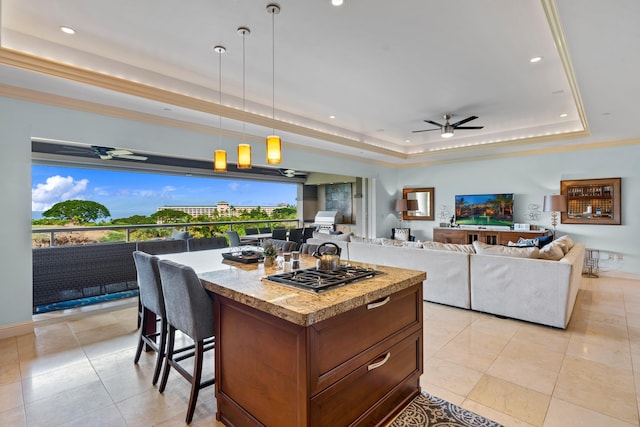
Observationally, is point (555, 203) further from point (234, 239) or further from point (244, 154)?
point (234, 239)

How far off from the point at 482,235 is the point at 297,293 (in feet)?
21.3

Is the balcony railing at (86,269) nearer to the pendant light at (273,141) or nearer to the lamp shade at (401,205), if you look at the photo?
the pendant light at (273,141)

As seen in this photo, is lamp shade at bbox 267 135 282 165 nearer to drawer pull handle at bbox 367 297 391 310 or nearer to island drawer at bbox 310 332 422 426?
drawer pull handle at bbox 367 297 391 310

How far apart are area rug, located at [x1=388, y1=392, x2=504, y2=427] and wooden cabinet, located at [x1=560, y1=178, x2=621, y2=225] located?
5.88m

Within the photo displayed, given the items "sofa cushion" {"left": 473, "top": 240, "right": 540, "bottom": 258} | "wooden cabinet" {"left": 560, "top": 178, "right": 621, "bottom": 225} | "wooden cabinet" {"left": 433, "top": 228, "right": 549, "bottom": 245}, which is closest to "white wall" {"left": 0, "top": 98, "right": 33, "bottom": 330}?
"sofa cushion" {"left": 473, "top": 240, "right": 540, "bottom": 258}

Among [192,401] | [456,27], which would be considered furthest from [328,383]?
[456,27]

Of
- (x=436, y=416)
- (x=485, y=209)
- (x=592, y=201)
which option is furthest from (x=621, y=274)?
(x=436, y=416)

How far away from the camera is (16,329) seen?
3221 mm

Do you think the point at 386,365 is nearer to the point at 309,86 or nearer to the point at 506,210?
the point at 309,86

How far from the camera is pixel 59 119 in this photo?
3549 mm

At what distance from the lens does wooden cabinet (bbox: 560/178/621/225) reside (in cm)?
572

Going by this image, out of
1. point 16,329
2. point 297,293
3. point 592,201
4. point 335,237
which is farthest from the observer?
point 592,201

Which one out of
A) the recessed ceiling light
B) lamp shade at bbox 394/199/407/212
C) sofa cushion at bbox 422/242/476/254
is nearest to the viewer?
the recessed ceiling light

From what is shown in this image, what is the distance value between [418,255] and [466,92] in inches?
89.6
